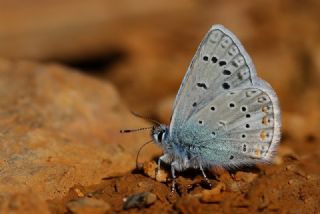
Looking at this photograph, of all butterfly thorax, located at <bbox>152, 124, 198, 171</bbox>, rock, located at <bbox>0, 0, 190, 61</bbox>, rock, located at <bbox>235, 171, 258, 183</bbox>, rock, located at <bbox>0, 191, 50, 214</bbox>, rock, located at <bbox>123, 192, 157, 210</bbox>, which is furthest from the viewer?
rock, located at <bbox>0, 0, 190, 61</bbox>

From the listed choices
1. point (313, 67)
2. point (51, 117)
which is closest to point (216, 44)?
point (51, 117)

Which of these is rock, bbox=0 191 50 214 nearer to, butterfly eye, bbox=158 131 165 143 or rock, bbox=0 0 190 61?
butterfly eye, bbox=158 131 165 143

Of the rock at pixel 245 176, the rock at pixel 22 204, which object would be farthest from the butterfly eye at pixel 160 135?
the rock at pixel 22 204

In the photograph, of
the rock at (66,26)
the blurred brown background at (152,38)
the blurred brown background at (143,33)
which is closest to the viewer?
the blurred brown background at (152,38)

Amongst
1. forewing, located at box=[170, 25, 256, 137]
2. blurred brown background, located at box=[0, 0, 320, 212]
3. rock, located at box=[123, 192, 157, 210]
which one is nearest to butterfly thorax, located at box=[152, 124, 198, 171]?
forewing, located at box=[170, 25, 256, 137]

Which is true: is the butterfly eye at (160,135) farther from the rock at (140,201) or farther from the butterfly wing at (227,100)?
the rock at (140,201)

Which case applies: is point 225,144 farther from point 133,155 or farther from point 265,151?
point 133,155

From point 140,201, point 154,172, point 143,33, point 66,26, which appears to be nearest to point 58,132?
point 154,172
